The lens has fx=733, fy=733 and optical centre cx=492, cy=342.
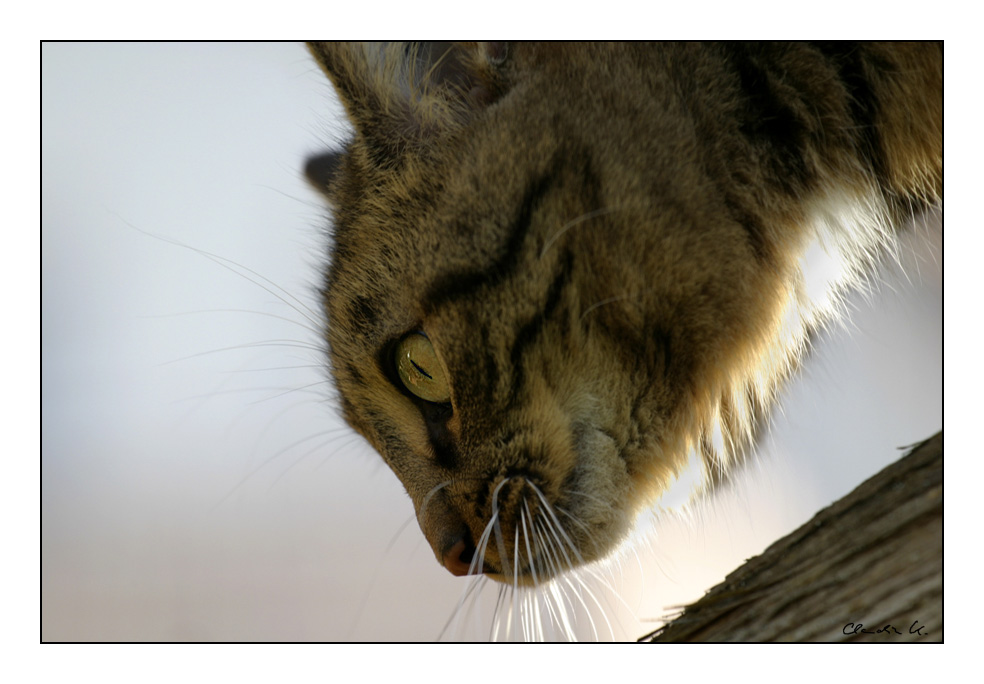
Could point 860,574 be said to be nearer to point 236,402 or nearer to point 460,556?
point 460,556

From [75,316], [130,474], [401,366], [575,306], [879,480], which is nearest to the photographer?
[879,480]

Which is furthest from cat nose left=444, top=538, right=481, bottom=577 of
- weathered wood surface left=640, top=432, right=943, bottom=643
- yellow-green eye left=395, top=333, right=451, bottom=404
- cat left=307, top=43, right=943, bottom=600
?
weathered wood surface left=640, top=432, right=943, bottom=643

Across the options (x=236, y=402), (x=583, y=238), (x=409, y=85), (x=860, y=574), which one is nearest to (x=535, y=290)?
(x=583, y=238)

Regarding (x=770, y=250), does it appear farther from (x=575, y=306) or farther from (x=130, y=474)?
(x=130, y=474)
